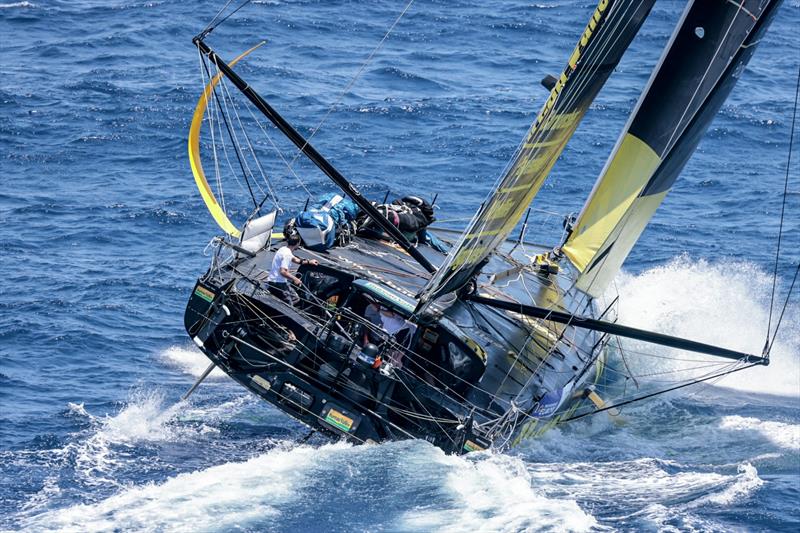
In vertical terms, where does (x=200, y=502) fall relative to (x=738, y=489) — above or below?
below

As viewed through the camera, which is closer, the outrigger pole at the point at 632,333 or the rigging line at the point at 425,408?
the rigging line at the point at 425,408

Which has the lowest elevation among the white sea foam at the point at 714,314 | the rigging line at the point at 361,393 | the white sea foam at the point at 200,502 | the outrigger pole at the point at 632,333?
the white sea foam at the point at 200,502

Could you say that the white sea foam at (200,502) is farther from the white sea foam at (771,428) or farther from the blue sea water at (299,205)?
the white sea foam at (771,428)

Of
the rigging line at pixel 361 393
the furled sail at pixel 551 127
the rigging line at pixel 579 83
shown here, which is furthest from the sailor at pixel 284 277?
the rigging line at pixel 579 83

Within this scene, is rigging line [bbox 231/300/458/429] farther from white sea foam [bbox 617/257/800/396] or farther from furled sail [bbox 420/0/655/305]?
white sea foam [bbox 617/257/800/396]

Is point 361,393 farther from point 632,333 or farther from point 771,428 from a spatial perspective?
point 771,428

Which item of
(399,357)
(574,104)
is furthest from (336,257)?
(574,104)

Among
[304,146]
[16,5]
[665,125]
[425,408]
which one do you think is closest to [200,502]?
[425,408]
